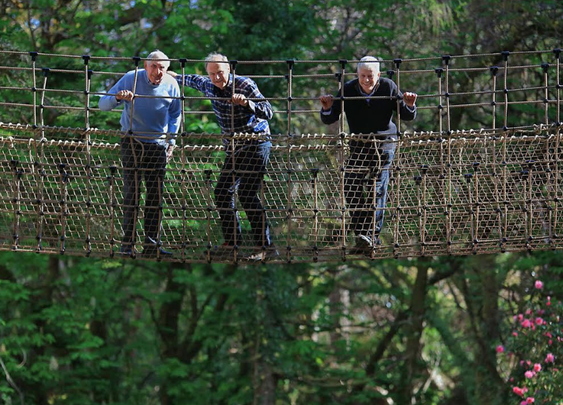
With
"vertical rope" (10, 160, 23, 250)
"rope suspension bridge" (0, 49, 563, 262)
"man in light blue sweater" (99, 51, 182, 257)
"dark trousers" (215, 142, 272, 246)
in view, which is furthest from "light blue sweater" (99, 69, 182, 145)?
"vertical rope" (10, 160, 23, 250)

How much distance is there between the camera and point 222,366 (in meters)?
14.0

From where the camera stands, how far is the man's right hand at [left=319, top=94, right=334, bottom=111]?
641 centimetres

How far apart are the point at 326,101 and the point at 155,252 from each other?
1.52 meters

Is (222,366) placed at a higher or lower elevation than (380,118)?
lower

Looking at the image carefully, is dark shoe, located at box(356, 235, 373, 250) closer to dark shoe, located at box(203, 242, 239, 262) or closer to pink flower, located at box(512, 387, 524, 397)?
dark shoe, located at box(203, 242, 239, 262)

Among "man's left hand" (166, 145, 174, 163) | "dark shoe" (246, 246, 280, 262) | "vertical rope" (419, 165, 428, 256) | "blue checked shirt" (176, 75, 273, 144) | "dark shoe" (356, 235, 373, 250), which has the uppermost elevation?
"blue checked shirt" (176, 75, 273, 144)

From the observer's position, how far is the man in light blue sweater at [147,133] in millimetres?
6516

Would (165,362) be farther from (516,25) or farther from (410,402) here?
(516,25)

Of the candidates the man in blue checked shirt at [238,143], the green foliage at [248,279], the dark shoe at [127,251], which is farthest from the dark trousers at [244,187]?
the green foliage at [248,279]

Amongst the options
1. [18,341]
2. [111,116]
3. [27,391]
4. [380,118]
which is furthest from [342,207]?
[27,391]

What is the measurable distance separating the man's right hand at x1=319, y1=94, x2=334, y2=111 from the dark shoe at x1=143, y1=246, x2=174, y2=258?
1364 millimetres

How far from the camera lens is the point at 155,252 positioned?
6965mm

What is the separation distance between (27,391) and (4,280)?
1823mm

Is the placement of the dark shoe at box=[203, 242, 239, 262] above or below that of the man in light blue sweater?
below
